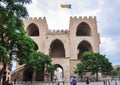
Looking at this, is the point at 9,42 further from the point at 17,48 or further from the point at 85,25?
the point at 85,25

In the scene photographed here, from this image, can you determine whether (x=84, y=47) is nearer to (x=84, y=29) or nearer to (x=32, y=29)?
(x=84, y=29)

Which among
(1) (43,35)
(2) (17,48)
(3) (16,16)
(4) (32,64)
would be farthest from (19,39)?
(1) (43,35)

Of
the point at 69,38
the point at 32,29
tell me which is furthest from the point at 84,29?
the point at 32,29

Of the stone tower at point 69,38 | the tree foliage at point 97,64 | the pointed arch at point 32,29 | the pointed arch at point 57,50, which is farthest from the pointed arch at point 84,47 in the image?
the tree foliage at point 97,64

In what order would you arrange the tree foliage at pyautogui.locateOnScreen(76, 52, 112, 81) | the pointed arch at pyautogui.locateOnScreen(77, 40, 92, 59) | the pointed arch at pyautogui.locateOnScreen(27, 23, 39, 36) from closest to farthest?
1. the tree foliage at pyautogui.locateOnScreen(76, 52, 112, 81)
2. the pointed arch at pyautogui.locateOnScreen(77, 40, 92, 59)
3. the pointed arch at pyautogui.locateOnScreen(27, 23, 39, 36)

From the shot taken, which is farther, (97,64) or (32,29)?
(32,29)

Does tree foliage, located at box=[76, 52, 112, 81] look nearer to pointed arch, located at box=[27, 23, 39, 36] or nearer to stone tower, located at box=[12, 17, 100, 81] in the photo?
stone tower, located at box=[12, 17, 100, 81]

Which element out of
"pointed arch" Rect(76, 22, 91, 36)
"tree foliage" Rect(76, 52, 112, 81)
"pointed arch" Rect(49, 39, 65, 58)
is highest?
"pointed arch" Rect(76, 22, 91, 36)

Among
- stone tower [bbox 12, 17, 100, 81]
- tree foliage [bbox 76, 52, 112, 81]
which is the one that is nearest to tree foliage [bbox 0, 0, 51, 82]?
tree foliage [bbox 76, 52, 112, 81]

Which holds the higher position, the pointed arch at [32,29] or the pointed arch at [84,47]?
the pointed arch at [32,29]

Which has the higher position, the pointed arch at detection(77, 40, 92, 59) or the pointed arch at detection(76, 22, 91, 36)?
the pointed arch at detection(76, 22, 91, 36)

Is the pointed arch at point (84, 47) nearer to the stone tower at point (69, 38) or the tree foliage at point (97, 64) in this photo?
the stone tower at point (69, 38)

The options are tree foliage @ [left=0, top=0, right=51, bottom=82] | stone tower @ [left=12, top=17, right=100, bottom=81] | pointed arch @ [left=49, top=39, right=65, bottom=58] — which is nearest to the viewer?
tree foliage @ [left=0, top=0, right=51, bottom=82]

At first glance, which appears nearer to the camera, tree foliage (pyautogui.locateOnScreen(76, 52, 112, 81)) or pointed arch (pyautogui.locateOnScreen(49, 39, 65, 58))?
tree foliage (pyautogui.locateOnScreen(76, 52, 112, 81))
